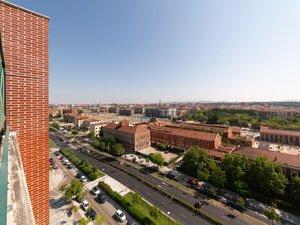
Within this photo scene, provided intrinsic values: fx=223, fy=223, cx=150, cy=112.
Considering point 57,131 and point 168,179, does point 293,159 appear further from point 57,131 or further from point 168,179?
point 57,131

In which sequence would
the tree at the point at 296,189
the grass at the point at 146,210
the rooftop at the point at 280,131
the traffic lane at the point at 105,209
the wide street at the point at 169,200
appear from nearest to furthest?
the grass at the point at 146,210 → the traffic lane at the point at 105,209 → the wide street at the point at 169,200 → the tree at the point at 296,189 → the rooftop at the point at 280,131

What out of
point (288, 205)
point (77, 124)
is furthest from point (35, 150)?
point (77, 124)

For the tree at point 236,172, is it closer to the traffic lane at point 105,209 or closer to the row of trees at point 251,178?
the row of trees at point 251,178

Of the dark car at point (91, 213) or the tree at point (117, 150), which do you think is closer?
the dark car at point (91, 213)

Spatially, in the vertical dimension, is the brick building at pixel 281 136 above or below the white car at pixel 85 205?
above

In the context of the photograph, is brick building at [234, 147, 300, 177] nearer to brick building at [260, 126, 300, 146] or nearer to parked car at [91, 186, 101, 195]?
parked car at [91, 186, 101, 195]

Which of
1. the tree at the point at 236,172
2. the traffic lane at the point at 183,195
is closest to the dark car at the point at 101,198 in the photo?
the traffic lane at the point at 183,195

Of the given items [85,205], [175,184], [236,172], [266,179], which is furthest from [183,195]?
[85,205]

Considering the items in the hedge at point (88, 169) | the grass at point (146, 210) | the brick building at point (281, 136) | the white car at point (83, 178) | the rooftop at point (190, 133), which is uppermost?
the rooftop at point (190, 133)
